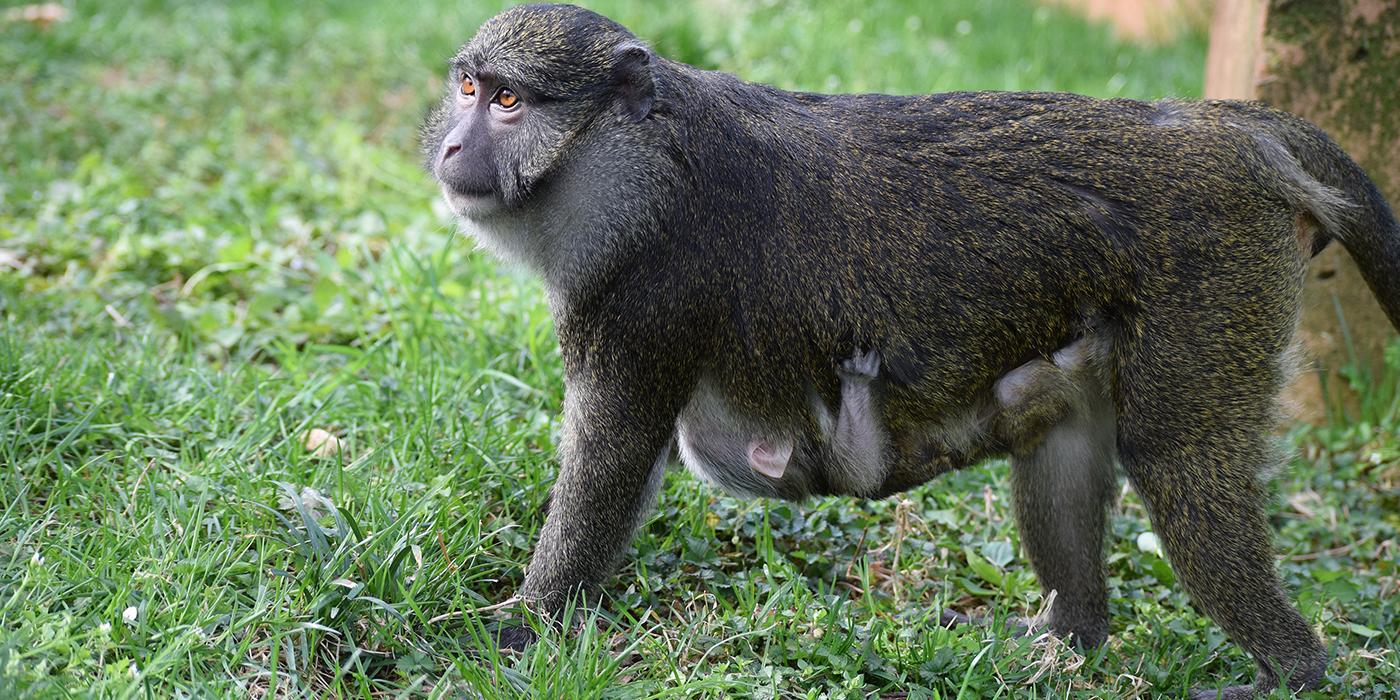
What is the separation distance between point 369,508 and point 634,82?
1270mm

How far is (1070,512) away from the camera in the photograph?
3604 mm

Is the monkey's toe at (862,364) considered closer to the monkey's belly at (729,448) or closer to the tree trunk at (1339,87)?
the monkey's belly at (729,448)

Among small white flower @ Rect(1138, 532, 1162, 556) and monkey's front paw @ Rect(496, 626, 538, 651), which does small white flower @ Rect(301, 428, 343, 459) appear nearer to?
monkey's front paw @ Rect(496, 626, 538, 651)

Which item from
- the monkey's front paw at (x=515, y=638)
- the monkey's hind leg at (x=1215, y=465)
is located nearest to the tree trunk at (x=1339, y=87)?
the monkey's hind leg at (x=1215, y=465)

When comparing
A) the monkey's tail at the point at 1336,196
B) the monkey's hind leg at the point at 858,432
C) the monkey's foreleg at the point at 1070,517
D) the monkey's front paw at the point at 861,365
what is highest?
the monkey's tail at the point at 1336,196

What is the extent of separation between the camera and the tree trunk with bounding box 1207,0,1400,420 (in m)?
4.41

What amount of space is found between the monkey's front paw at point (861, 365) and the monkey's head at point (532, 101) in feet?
2.56

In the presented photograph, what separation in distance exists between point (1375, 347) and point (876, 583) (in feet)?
7.29

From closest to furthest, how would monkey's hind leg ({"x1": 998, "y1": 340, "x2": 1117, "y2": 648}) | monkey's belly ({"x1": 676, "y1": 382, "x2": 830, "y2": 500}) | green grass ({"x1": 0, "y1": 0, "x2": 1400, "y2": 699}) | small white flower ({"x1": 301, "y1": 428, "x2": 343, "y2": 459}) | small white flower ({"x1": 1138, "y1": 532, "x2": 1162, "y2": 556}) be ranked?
green grass ({"x1": 0, "y1": 0, "x2": 1400, "y2": 699}) → monkey's belly ({"x1": 676, "y1": 382, "x2": 830, "y2": 500}) → monkey's hind leg ({"x1": 998, "y1": 340, "x2": 1117, "y2": 648}) → small white flower ({"x1": 301, "y1": 428, "x2": 343, "y2": 459}) → small white flower ({"x1": 1138, "y1": 532, "x2": 1162, "y2": 556})

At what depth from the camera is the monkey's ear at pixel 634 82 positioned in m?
A: 3.09

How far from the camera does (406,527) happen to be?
131 inches

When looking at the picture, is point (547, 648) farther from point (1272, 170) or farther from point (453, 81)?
point (1272, 170)

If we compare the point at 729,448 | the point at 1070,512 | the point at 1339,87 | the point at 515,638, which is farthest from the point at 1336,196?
the point at 515,638

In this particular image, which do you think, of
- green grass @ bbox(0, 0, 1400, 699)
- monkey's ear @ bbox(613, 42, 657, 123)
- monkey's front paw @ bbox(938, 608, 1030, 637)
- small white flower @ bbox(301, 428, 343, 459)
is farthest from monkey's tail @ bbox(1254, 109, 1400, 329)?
small white flower @ bbox(301, 428, 343, 459)
